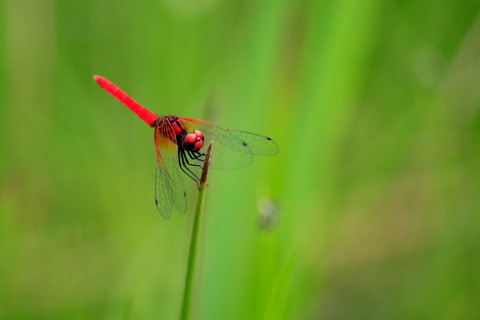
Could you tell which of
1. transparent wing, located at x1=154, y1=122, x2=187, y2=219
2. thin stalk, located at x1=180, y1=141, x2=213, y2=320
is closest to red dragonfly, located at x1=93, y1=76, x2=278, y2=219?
transparent wing, located at x1=154, y1=122, x2=187, y2=219

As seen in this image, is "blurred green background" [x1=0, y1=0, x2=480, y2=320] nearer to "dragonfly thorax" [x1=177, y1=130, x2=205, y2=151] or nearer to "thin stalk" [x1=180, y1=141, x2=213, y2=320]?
"dragonfly thorax" [x1=177, y1=130, x2=205, y2=151]

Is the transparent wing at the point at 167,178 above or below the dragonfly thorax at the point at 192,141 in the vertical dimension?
below

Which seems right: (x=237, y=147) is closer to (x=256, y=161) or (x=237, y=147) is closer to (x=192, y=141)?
(x=256, y=161)

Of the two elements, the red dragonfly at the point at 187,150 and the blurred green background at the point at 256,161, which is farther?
the red dragonfly at the point at 187,150

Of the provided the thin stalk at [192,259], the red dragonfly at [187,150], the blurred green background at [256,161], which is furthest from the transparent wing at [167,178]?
the thin stalk at [192,259]

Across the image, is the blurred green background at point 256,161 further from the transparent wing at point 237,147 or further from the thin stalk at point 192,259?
the thin stalk at point 192,259

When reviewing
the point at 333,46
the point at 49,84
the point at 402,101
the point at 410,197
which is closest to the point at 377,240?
the point at 410,197
